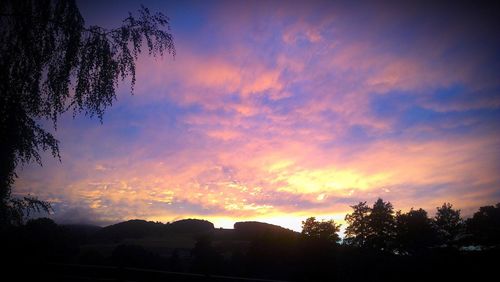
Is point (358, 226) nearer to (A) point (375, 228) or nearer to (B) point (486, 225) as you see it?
(A) point (375, 228)

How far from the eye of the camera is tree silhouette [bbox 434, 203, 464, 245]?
7050 cm

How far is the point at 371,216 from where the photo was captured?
7062 cm

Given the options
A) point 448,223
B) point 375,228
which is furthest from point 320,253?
point 448,223

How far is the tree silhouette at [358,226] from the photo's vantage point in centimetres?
7019

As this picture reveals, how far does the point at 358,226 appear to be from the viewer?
71.9 m

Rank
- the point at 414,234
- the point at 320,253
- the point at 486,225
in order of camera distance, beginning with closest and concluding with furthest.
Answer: the point at 320,253 → the point at 486,225 → the point at 414,234

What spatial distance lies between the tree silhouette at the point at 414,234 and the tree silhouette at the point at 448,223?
16.4ft

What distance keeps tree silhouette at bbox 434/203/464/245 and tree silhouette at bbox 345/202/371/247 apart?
60.1ft

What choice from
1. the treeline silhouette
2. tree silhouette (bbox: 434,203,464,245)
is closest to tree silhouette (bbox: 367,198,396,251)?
the treeline silhouette

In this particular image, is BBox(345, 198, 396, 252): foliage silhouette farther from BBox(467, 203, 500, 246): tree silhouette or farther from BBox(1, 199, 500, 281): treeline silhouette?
BBox(467, 203, 500, 246): tree silhouette

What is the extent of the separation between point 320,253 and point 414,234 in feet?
142

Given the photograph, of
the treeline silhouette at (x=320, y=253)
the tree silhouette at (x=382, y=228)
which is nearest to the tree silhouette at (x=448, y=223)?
the treeline silhouette at (x=320, y=253)

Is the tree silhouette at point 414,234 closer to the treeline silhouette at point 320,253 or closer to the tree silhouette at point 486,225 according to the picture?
the treeline silhouette at point 320,253

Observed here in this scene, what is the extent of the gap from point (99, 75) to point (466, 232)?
278 ft
